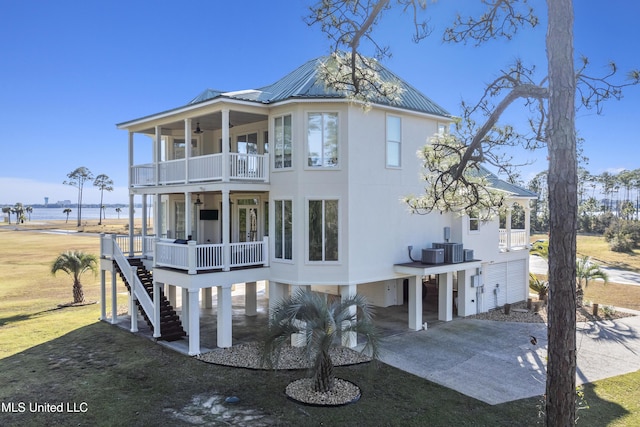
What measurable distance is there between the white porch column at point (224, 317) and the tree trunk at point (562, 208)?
34.3 ft

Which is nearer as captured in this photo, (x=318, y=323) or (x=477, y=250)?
(x=318, y=323)

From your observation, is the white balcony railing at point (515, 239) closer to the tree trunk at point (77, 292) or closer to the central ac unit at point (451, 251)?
the central ac unit at point (451, 251)

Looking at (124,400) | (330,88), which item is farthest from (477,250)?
(124,400)

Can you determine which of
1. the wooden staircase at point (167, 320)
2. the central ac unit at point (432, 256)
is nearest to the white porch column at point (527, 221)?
the central ac unit at point (432, 256)

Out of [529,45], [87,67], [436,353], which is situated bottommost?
[436,353]

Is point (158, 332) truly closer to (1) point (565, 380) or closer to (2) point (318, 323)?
(2) point (318, 323)

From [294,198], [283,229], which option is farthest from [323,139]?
[283,229]

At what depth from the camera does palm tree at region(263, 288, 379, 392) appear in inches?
392

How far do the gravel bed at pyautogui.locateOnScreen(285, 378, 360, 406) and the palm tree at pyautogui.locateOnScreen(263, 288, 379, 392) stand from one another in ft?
0.63

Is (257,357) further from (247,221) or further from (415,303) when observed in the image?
(247,221)

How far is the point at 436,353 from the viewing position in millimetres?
14070

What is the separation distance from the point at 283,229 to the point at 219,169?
10.2 feet

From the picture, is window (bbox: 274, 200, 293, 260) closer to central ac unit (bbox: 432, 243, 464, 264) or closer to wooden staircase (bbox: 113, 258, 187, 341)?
wooden staircase (bbox: 113, 258, 187, 341)

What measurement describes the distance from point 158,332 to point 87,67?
32.1 meters
